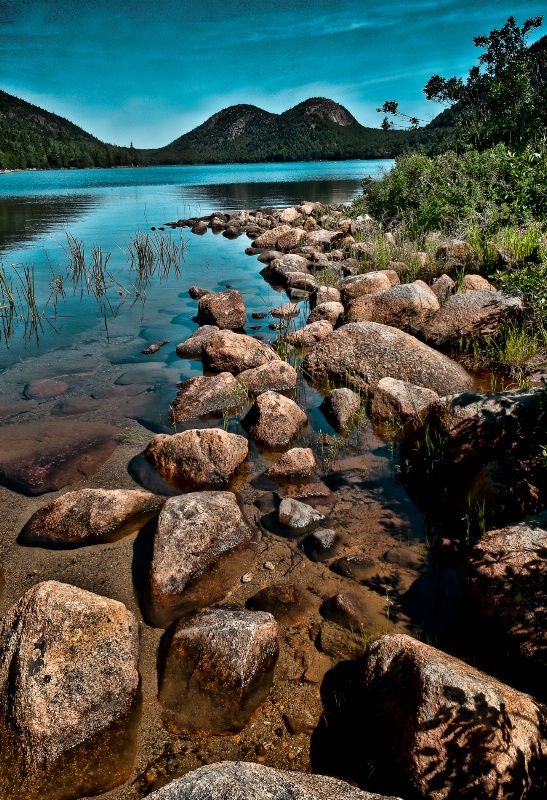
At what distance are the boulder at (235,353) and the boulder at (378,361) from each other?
2.67 feet

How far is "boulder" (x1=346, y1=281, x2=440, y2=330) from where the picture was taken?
995 cm

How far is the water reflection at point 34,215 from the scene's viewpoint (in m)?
25.2

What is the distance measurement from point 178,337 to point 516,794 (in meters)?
10.5

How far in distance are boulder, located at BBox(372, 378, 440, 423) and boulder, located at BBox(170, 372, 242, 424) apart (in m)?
2.18

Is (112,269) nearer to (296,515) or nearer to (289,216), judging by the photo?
(289,216)

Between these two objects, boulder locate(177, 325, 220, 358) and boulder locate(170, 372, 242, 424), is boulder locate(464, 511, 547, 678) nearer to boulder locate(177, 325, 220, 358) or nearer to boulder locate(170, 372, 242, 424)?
boulder locate(170, 372, 242, 424)

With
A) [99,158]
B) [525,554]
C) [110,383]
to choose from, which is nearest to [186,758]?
[525,554]

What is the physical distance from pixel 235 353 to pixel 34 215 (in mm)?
30404

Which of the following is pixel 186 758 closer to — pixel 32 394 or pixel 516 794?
pixel 516 794

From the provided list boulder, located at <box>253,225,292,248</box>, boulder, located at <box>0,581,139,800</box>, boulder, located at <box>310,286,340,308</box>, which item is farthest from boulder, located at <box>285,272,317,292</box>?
boulder, located at <box>0,581,139,800</box>

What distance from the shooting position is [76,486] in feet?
20.4

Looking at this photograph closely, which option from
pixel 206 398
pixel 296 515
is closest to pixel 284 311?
pixel 206 398

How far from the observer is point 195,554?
4812 millimetres

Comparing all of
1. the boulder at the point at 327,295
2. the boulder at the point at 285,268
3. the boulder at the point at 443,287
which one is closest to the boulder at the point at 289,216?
the boulder at the point at 285,268
